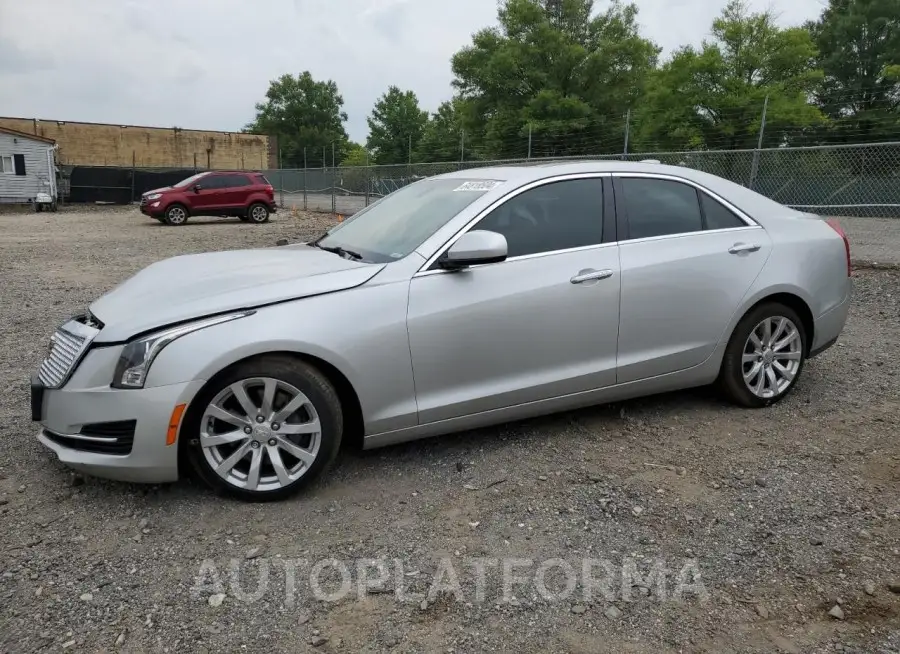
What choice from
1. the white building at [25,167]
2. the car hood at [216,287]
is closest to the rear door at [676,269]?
the car hood at [216,287]

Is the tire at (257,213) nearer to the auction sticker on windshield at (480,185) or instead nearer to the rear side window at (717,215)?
the auction sticker on windshield at (480,185)

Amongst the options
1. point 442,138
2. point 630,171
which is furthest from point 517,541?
point 442,138

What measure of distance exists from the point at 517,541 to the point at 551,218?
5.97 feet

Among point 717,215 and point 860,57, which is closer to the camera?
point 717,215

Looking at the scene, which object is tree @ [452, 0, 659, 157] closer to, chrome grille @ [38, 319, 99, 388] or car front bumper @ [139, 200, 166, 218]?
car front bumper @ [139, 200, 166, 218]

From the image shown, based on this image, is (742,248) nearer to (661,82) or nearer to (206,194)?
(206,194)

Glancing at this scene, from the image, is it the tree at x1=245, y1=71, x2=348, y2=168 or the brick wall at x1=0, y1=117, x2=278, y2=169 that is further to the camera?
the tree at x1=245, y1=71, x2=348, y2=168

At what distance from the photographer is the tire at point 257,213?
73.6 ft

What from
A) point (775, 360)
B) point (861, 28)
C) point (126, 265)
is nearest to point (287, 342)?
point (775, 360)

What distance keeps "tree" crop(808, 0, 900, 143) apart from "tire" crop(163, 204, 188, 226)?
3123 centimetres

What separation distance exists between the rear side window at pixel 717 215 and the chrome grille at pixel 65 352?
3.51 m

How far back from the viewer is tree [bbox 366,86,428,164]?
251ft

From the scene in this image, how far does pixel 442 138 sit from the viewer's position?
→ 55594 millimetres

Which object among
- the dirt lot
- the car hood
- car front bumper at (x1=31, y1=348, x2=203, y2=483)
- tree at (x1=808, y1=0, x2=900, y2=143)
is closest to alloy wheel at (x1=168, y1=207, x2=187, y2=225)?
the dirt lot
